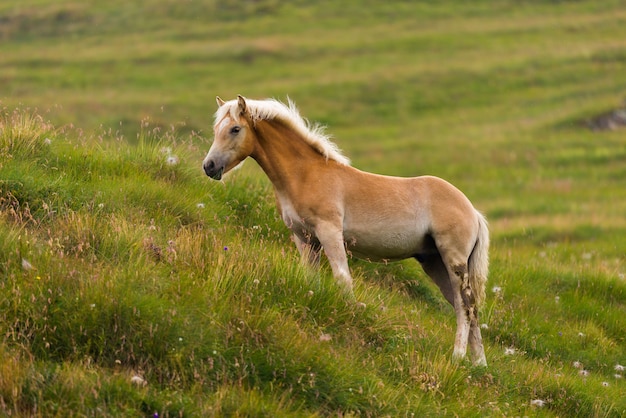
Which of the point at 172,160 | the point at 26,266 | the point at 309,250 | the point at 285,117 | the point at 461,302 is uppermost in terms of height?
the point at 285,117

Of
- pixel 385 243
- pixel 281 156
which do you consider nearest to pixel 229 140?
pixel 281 156

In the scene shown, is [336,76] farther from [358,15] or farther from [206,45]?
[358,15]

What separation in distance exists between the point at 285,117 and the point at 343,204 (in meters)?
1.12

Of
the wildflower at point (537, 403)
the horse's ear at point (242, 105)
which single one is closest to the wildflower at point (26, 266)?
the horse's ear at point (242, 105)

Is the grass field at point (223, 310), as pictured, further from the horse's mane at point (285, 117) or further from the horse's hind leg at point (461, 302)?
the horse's mane at point (285, 117)

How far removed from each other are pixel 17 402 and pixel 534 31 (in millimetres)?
66860

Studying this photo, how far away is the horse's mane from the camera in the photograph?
8875 mm

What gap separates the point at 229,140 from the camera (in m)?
8.73

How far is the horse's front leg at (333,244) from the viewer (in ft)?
28.4

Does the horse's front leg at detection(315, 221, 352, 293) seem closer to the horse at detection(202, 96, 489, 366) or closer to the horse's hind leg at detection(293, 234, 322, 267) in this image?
the horse at detection(202, 96, 489, 366)

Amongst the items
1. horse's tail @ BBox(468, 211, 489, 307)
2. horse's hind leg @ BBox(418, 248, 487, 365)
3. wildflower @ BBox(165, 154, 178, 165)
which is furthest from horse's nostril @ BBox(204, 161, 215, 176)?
horse's tail @ BBox(468, 211, 489, 307)

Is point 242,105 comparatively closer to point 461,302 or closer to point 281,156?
point 281,156

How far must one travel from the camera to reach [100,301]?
669 centimetres

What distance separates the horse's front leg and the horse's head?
109 cm
